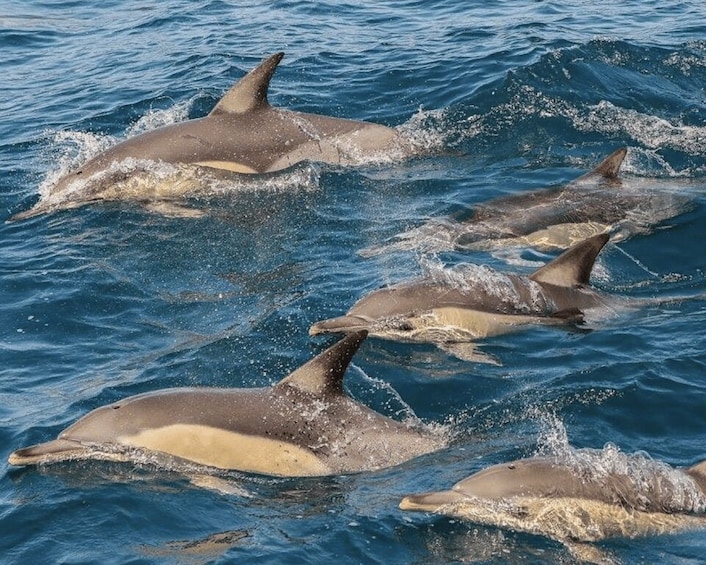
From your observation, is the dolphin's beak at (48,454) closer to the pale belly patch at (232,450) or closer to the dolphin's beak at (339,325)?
the pale belly patch at (232,450)

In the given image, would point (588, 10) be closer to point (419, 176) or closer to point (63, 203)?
point (419, 176)

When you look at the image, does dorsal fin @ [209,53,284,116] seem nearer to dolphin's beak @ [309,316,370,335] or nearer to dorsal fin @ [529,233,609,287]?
dolphin's beak @ [309,316,370,335]

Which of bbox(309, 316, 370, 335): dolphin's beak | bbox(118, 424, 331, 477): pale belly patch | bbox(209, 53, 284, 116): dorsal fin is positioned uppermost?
bbox(209, 53, 284, 116): dorsal fin

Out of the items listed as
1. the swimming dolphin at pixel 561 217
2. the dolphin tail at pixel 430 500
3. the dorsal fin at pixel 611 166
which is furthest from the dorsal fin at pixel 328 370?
the dorsal fin at pixel 611 166

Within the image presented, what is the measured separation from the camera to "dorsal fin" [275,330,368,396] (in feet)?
30.3

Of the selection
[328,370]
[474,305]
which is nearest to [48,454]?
[328,370]

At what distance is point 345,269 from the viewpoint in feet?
44.6

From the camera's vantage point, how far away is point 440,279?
1237 cm

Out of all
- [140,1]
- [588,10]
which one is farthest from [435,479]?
[140,1]

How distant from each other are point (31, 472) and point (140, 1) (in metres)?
21.0

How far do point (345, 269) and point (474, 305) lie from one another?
198cm

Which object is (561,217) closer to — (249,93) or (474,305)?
(474,305)

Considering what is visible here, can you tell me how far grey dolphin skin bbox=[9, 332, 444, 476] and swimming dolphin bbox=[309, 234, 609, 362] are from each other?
2.15 m

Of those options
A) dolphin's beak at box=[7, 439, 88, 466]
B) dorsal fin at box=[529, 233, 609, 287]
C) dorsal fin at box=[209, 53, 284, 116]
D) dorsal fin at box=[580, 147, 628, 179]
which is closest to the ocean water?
dolphin's beak at box=[7, 439, 88, 466]
